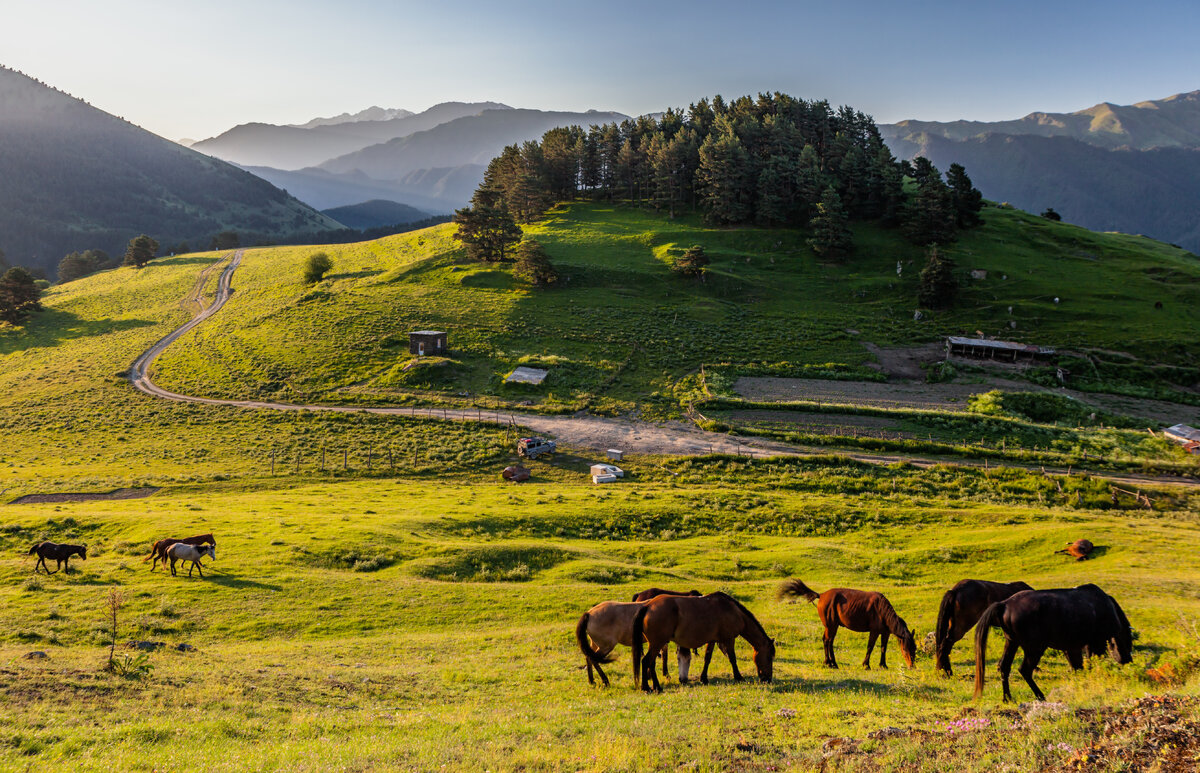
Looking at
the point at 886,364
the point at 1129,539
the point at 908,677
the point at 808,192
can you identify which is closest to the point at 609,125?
the point at 808,192

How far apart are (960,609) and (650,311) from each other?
73854mm

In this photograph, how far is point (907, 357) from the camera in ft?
238

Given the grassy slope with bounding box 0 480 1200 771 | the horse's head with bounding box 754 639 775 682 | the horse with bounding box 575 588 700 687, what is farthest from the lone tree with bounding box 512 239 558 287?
the horse's head with bounding box 754 639 775 682

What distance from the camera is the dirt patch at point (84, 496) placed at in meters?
37.9

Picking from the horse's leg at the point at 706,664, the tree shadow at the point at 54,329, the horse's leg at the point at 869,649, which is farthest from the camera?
the tree shadow at the point at 54,329

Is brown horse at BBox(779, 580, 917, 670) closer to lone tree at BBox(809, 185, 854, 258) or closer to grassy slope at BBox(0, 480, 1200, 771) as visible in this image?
grassy slope at BBox(0, 480, 1200, 771)

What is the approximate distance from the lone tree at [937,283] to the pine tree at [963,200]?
2630 centimetres

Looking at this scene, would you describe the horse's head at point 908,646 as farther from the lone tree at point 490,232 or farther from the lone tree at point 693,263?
the lone tree at point 490,232

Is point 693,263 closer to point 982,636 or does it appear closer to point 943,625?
point 943,625

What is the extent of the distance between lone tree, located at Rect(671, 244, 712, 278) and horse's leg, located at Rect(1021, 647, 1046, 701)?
281ft

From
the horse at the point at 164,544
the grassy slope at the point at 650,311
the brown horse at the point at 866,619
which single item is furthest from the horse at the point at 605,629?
the grassy slope at the point at 650,311

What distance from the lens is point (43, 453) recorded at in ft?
165

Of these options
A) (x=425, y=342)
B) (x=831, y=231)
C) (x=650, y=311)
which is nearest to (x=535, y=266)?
(x=650, y=311)

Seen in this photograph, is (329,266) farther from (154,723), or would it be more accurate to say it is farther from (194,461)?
(154,723)
